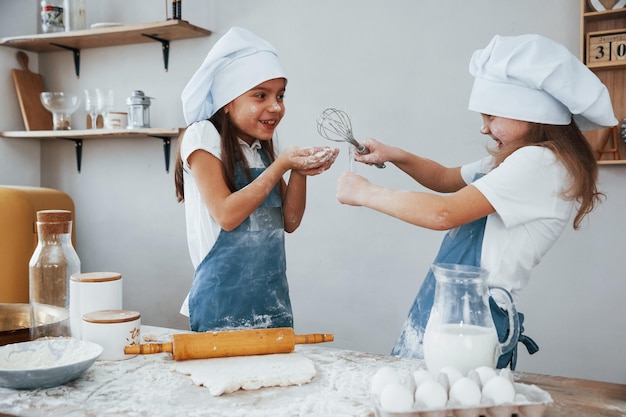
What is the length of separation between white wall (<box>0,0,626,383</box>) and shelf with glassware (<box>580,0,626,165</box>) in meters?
0.08

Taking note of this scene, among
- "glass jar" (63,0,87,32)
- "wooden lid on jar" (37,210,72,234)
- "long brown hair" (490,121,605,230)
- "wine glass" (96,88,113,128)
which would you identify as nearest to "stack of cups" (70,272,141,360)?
"wooden lid on jar" (37,210,72,234)

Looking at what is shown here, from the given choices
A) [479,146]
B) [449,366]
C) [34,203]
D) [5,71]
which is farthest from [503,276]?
[5,71]

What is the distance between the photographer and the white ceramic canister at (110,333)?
45.8 inches

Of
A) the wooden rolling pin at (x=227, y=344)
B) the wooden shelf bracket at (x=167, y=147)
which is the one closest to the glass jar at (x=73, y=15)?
the wooden shelf bracket at (x=167, y=147)

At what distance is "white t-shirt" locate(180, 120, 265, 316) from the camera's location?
1.54 metres

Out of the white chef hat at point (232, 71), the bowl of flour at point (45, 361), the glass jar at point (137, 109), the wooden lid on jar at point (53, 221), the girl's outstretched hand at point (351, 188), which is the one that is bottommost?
the bowl of flour at point (45, 361)

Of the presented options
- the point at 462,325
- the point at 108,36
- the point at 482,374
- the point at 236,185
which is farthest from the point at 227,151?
the point at 108,36

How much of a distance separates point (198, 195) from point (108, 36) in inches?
68.4

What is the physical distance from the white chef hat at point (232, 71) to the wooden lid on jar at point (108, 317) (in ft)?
2.10

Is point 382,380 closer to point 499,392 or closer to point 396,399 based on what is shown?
point 396,399

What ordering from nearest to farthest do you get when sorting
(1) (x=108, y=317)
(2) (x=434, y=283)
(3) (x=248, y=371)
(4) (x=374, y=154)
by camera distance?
(3) (x=248, y=371), (1) (x=108, y=317), (2) (x=434, y=283), (4) (x=374, y=154)

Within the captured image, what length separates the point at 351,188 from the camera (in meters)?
1.39

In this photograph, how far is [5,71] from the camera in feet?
10.4

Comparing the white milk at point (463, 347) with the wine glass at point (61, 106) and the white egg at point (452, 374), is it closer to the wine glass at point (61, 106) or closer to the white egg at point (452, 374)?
the white egg at point (452, 374)
